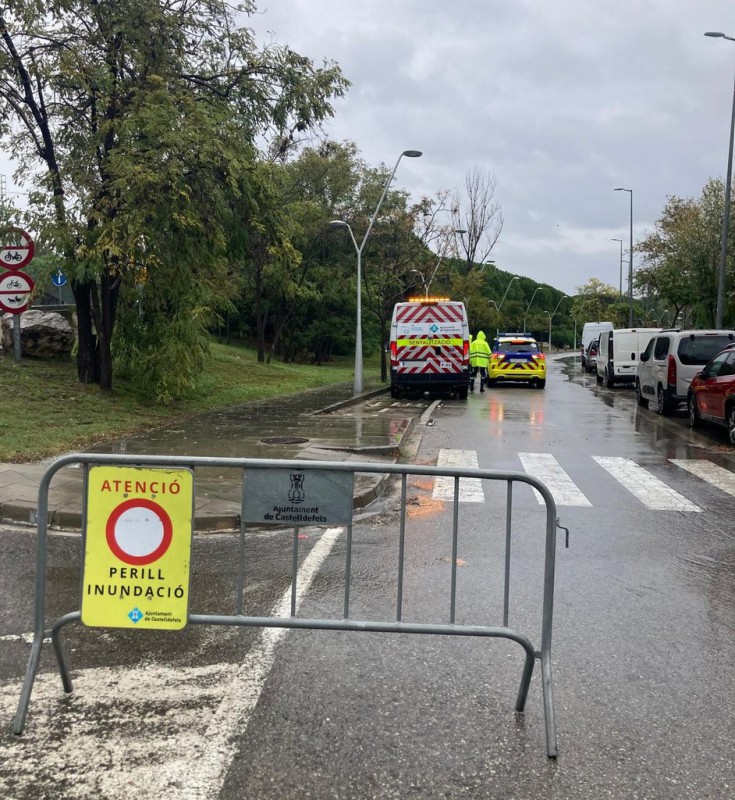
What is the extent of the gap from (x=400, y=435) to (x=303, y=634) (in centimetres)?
879

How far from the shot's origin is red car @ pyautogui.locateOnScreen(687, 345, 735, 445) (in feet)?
42.1

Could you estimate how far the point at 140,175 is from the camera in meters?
13.2

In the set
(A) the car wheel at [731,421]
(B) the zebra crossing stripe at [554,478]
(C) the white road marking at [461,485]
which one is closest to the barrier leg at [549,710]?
(B) the zebra crossing stripe at [554,478]

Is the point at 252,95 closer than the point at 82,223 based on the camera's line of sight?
No

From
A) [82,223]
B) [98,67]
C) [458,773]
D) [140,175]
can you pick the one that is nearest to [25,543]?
[458,773]

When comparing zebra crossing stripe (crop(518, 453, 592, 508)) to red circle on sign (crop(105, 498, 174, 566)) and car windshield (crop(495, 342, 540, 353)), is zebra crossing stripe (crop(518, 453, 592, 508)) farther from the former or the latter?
car windshield (crop(495, 342, 540, 353))

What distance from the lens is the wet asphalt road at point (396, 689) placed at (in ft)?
9.95

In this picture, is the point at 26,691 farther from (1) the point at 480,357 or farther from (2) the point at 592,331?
(2) the point at 592,331

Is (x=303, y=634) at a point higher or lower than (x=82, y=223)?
lower

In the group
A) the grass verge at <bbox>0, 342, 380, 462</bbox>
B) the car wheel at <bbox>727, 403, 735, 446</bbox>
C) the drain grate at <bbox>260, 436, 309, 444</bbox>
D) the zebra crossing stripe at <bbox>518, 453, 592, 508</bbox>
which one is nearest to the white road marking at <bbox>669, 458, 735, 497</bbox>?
the car wheel at <bbox>727, 403, 735, 446</bbox>

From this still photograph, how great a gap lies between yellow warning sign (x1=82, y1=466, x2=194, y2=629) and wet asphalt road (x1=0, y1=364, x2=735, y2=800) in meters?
0.39

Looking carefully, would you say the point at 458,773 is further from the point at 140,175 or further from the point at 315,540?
the point at 140,175

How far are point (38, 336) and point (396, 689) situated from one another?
58.8 ft

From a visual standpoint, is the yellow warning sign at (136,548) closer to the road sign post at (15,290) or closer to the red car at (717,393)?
the road sign post at (15,290)
